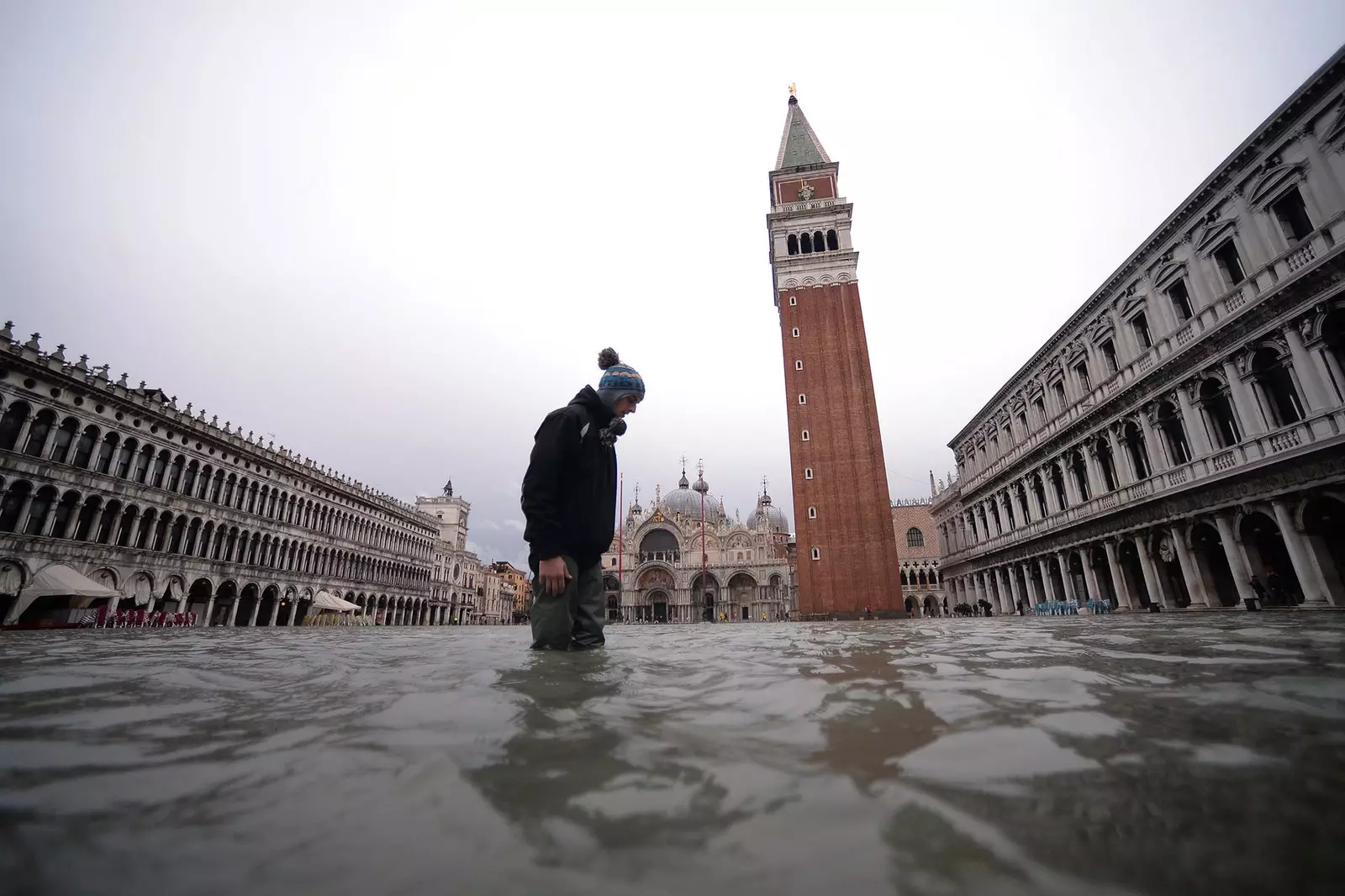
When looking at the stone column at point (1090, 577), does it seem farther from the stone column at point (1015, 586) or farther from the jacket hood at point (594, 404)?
the jacket hood at point (594, 404)

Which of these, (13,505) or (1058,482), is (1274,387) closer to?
(1058,482)

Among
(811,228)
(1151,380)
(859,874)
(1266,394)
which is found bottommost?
(859,874)

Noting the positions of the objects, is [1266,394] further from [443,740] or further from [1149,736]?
[443,740]

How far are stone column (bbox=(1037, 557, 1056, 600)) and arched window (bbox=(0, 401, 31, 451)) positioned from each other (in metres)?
41.2

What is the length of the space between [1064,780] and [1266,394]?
758 inches

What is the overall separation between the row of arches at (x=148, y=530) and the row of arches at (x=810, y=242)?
37.5 metres

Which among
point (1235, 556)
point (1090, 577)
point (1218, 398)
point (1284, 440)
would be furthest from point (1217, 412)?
point (1090, 577)

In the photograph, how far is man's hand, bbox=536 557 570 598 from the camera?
15.3 ft

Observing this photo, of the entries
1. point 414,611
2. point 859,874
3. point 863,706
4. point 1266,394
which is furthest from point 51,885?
point 414,611

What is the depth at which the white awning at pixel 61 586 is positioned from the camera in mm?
20531

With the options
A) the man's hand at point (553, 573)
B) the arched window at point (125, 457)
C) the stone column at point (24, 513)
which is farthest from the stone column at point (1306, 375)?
the arched window at point (125, 457)

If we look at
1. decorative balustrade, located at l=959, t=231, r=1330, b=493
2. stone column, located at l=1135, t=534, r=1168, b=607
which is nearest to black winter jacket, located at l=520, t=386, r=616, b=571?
decorative balustrade, located at l=959, t=231, r=1330, b=493

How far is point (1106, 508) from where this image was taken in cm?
2069

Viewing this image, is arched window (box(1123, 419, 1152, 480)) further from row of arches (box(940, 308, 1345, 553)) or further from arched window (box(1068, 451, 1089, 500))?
arched window (box(1068, 451, 1089, 500))
